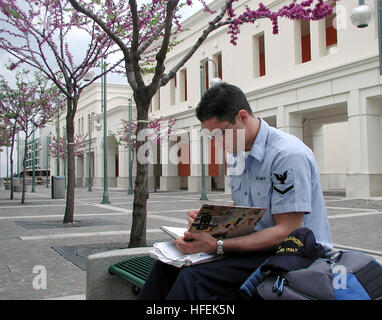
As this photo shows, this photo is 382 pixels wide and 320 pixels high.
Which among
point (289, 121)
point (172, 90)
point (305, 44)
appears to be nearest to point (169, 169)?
point (172, 90)

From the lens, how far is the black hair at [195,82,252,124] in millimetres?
2467

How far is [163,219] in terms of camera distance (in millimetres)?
11820

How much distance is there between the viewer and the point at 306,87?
1942 centimetres

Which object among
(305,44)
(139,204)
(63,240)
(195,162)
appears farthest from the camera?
(195,162)

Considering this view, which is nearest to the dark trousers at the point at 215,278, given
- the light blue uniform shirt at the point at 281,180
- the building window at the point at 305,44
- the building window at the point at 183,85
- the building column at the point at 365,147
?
the light blue uniform shirt at the point at 281,180

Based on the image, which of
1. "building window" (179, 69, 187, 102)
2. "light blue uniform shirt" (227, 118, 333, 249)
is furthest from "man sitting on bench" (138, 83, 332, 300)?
"building window" (179, 69, 187, 102)

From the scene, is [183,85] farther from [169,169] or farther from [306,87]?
[306,87]

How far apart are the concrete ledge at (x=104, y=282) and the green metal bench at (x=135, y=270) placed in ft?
0.23

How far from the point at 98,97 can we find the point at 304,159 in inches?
1812

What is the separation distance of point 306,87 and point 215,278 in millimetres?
18311

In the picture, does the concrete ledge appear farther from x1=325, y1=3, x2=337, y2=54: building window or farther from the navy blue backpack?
x1=325, y1=3, x2=337, y2=54: building window

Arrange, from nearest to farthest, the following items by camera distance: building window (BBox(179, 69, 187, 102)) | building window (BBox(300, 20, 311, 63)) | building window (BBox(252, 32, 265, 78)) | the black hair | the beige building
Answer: the black hair < the beige building < building window (BBox(300, 20, 311, 63)) < building window (BBox(252, 32, 265, 78)) < building window (BBox(179, 69, 187, 102))

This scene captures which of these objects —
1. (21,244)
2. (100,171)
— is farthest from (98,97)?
(21,244)

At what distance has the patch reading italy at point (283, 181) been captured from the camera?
2.33 m
